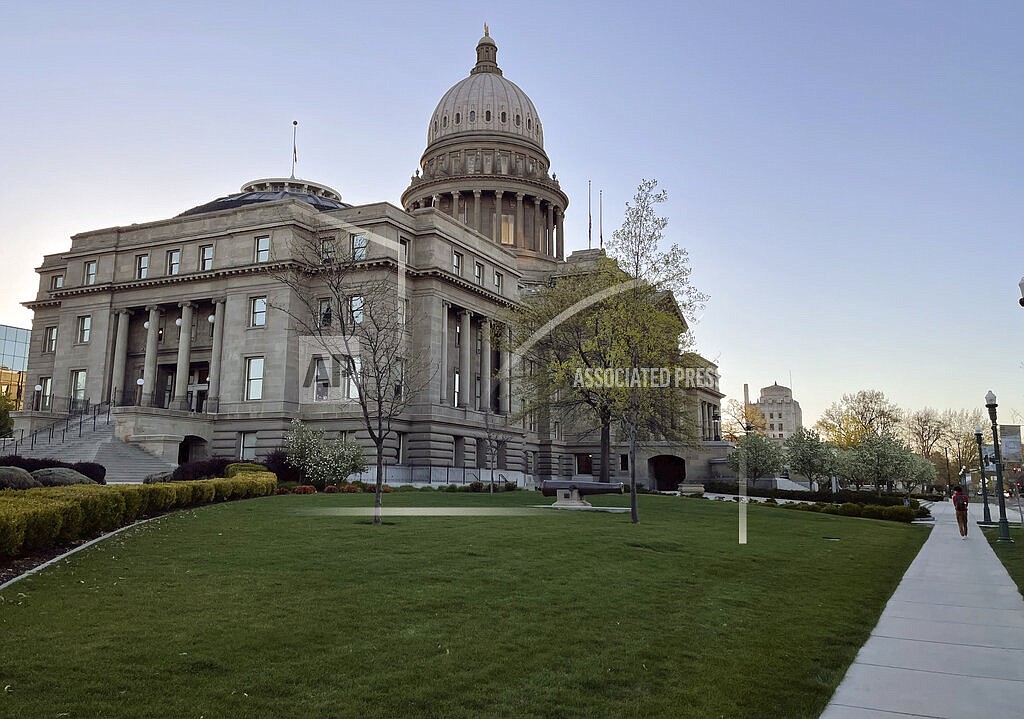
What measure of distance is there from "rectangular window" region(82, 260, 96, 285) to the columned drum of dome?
3857 cm

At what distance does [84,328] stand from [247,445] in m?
20.1

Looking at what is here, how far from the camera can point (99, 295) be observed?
198ft

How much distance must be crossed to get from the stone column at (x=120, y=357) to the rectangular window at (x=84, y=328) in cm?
351

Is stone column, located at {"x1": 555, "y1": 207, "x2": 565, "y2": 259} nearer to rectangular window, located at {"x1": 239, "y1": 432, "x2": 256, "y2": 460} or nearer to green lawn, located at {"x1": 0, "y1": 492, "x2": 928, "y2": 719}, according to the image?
rectangular window, located at {"x1": 239, "y1": 432, "x2": 256, "y2": 460}

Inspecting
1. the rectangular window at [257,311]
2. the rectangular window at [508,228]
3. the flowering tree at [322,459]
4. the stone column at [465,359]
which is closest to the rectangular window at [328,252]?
the flowering tree at [322,459]

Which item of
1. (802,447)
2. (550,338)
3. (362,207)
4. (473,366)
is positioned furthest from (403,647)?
(802,447)

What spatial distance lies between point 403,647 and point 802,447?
66204 millimetres

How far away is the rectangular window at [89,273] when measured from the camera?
202 feet

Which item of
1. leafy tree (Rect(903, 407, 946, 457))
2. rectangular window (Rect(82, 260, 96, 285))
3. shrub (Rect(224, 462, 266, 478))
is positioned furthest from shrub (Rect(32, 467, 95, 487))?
leafy tree (Rect(903, 407, 946, 457))

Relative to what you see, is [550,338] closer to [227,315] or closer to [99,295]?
[227,315]

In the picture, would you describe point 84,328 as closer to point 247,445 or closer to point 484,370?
point 247,445

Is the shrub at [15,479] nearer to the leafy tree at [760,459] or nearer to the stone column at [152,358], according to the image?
the stone column at [152,358]

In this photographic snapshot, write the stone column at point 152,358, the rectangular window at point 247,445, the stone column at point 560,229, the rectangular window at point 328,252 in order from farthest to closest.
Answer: the stone column at point 560,229 < the stone column at point 152,358 < the rectangular window at point 247,445 < the rectangular window at point 328,252

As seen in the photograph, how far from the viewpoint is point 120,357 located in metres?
58.9
